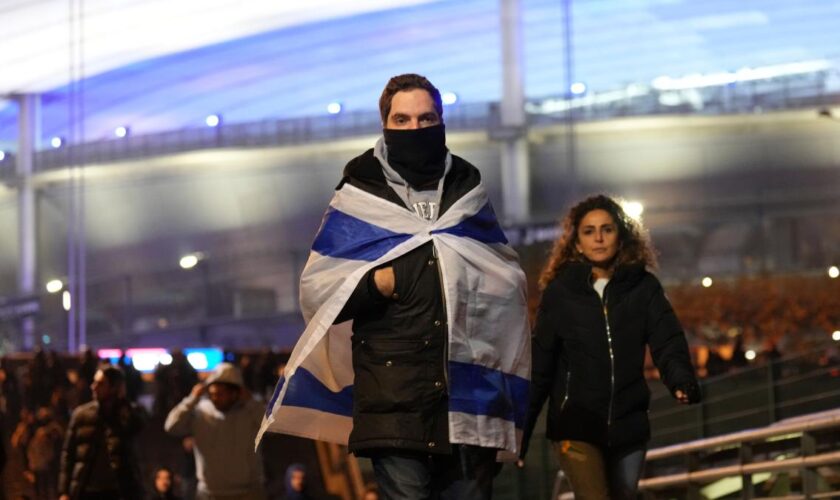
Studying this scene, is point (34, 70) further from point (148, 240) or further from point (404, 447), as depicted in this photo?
point (404, 447)

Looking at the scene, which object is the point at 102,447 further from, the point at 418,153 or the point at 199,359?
the point at 199,359

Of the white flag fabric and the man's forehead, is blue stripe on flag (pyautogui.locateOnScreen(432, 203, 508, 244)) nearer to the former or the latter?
the white flag fabric

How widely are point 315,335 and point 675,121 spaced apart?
27.5 m

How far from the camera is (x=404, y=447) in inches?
163

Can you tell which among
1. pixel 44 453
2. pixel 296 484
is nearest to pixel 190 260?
pixel 44 453

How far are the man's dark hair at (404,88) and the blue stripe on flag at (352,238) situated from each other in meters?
0.29

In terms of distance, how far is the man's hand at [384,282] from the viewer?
4242 mm

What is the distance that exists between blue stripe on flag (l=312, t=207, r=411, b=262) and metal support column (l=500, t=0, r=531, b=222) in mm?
25709

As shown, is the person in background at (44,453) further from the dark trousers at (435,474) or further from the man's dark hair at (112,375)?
the dark trousers at (435,474)

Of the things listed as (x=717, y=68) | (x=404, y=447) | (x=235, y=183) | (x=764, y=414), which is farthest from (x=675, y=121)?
(x=404, y=447)

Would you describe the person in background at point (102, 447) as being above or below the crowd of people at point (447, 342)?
below

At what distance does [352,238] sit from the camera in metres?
4.37

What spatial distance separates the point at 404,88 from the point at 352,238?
0.42m

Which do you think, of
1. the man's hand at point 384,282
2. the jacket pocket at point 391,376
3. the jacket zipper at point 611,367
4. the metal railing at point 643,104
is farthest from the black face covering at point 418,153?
the metal railing at point 643,104
